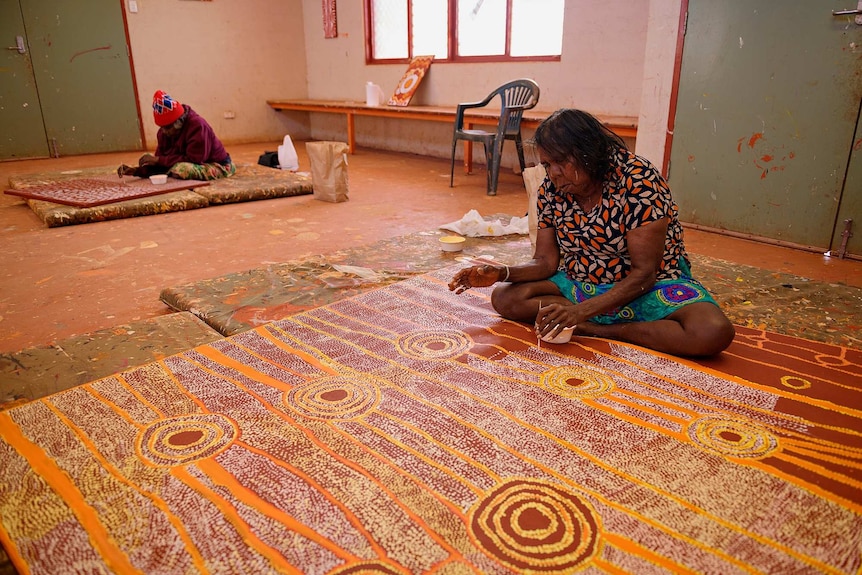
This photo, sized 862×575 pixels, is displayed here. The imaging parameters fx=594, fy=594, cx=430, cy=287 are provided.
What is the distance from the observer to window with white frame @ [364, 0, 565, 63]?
525 cm

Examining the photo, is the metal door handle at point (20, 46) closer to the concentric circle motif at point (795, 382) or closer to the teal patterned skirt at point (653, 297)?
the teal patterned skirt at point (653, 297)

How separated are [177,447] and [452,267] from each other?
157 centimetres

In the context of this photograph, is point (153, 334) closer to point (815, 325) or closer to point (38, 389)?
point (38, 389)

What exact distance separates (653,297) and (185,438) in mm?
1311

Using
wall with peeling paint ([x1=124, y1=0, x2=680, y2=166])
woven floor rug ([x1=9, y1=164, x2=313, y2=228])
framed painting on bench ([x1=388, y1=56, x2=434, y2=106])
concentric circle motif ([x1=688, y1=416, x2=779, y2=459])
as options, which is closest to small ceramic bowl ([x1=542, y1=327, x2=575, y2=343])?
concentric circle motif ([x1=688, y1=416, x2=779, y2=459])

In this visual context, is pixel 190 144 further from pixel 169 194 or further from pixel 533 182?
pixel 533 182

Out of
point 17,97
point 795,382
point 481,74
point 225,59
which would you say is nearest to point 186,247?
point 795,382

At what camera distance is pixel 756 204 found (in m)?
3.24

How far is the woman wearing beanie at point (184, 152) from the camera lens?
450 cm

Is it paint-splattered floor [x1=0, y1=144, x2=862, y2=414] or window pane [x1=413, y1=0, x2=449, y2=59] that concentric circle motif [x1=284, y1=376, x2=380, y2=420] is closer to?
paint-splattered floor [x1=0, y1=144, x2=862, y2=414]

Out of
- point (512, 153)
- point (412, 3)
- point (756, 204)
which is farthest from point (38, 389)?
point (412, 3)

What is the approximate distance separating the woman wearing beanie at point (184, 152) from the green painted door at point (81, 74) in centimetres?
253

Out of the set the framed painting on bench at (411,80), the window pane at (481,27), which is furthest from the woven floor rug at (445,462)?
the framed painting on bench at (411,80)

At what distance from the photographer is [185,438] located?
4.39ft
